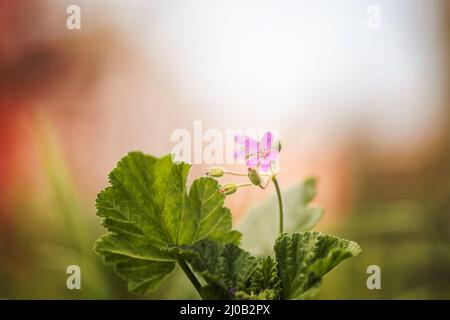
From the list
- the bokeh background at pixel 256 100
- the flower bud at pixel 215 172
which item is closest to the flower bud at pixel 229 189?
the flower bud at pixel 215 172

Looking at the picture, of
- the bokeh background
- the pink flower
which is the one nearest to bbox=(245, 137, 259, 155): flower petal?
the pink flower

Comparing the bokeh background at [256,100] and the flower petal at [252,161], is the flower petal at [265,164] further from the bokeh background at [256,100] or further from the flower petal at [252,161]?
the bokeh background at [256,100]

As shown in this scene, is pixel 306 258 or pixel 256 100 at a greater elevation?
pixel 256 100

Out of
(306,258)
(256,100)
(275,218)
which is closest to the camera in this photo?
(306,258)

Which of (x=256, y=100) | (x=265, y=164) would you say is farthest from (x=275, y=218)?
(x=256, y=100)

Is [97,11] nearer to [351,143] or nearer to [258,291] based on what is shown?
[351,143]

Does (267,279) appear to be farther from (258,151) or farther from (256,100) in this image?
→ (256,100)

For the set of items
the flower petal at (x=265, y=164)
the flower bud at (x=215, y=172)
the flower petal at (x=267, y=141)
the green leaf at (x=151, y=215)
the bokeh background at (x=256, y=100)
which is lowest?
the green leaf at (x=151, y=215)

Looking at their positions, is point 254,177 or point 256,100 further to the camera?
point 256,100
